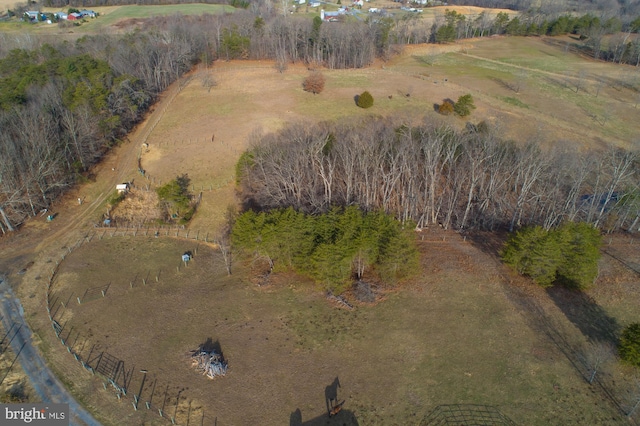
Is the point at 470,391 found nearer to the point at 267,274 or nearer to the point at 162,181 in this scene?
the point at 267,274

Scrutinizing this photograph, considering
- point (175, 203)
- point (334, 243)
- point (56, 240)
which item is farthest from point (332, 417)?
point (56, 240)

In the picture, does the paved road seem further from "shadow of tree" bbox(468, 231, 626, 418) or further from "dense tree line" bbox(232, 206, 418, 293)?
"shadow of tree" bbox(468, 231, 626, 418)

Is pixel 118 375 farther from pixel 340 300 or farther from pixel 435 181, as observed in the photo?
pixel 435 181

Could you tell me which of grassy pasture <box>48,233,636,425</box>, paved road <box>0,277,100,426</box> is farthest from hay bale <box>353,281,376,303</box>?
paved road <box>0,277,100,426</box>

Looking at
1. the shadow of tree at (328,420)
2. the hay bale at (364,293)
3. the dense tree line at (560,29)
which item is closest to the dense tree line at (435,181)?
the hay bale at (364,293)

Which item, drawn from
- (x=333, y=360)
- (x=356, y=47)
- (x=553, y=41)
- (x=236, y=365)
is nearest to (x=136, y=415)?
(x=236, y=365)

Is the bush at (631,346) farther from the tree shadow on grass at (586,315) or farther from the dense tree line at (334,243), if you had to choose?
the dense tree line at (334,243)
